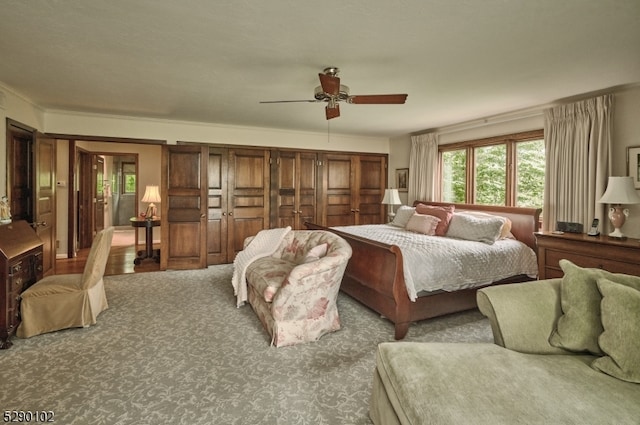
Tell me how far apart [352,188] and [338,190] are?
1.07 feet

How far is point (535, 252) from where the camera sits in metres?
3.93

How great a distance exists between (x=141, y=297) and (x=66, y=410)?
210 centimetres

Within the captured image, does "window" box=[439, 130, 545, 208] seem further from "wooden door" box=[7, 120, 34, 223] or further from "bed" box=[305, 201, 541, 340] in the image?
"wooden door" box=[7, 120, 34, 223]

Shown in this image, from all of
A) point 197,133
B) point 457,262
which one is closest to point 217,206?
point 197,133

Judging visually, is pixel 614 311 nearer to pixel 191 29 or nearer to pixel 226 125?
pixel 191 29

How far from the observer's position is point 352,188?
6.62 meters

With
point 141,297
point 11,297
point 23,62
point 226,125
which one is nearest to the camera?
point 11,297

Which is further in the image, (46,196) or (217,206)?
(217,206)

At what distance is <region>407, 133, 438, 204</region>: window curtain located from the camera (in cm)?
577

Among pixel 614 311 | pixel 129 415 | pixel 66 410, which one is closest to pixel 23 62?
pixel 66 410

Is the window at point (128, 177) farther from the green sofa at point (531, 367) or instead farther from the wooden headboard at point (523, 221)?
the green sofa at point (531, 367)

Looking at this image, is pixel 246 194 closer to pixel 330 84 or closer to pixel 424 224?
pixel 424 224

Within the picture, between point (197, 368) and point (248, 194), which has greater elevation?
point (248, 194)

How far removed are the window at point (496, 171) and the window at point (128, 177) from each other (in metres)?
8.99
